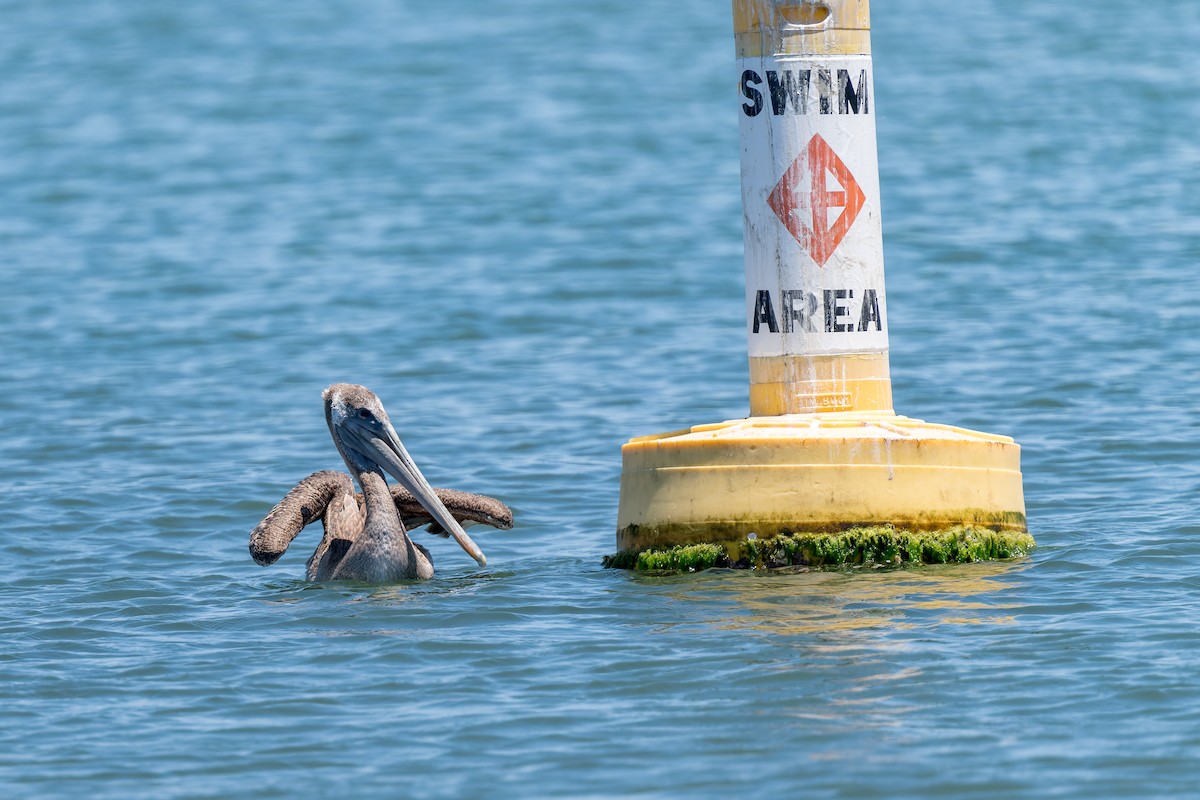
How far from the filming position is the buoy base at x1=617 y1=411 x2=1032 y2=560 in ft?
28.2

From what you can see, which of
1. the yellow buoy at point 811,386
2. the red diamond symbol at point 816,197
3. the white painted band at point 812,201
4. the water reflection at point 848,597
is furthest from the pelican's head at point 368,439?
the red diamond symbol at point 816,197

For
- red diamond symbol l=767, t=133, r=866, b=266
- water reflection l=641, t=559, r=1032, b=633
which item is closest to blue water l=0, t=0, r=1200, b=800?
water reflection l=641, t=559, r=1032, b=633

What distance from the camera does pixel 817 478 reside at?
8.59 m

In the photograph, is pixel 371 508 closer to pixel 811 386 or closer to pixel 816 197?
pixel 811 386

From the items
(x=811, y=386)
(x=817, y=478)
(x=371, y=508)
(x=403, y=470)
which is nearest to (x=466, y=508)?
(x=403, y=470)

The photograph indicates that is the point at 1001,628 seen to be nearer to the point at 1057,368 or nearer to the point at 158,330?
the point at 1057,368

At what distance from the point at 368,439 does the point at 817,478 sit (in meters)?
2.53

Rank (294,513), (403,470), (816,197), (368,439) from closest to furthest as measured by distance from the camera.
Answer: (816,197) < (294,513) < (403,470) < (368,439)

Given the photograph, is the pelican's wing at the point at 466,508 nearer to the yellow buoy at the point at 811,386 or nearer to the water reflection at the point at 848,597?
the yellow buoy at the point at 811,386

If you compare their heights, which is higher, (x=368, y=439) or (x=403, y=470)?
(x=368, y=439)

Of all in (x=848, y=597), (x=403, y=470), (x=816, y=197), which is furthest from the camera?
(x=403, y=470)

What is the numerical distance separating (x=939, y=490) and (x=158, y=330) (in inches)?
497

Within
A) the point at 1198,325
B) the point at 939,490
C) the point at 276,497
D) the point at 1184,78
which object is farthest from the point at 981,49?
the point at 939,490

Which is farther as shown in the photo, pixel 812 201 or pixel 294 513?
pixel 294 513
